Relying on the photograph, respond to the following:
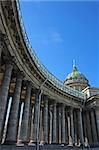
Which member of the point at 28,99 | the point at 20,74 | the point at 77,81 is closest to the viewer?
the point at 20,74

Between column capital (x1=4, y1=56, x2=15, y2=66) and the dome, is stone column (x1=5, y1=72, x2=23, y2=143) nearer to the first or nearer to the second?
column capital (x1=4, y1=56, x2=15, y2=66)

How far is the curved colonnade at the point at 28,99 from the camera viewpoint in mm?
23219

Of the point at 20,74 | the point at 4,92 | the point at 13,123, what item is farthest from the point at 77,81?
the point at 4,92

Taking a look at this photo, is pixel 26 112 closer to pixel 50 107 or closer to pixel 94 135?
pixel 50 107

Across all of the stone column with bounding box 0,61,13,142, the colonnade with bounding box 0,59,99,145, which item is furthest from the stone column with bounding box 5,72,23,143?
the colonnade with bounding box 0,59,99,145

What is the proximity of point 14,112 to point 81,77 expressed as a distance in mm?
64042

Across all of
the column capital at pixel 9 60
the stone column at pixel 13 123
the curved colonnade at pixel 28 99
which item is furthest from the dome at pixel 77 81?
the column capital at pixel 9 60

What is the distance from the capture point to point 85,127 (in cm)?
5541

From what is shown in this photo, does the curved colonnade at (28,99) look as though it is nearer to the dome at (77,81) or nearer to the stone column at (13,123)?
the stone column at (13,123)

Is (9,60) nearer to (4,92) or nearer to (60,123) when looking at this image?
(4,92)

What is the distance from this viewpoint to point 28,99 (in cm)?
3222

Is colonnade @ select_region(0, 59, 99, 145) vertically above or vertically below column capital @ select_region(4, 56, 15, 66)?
below

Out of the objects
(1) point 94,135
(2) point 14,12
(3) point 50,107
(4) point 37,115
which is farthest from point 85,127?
(2) point 14,12

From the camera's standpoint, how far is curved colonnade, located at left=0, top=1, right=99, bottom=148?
2322cm
